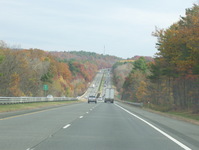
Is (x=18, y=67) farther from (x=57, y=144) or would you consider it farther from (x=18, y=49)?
(x=57, y=144)

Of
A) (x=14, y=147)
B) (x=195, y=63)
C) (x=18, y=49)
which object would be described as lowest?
(x=14, y=147)

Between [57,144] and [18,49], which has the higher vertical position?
[18,49]

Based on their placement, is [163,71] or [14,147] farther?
[163,71]

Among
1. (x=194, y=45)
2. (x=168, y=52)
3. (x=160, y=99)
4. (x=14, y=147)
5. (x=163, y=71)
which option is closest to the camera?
(x=14, y=147)

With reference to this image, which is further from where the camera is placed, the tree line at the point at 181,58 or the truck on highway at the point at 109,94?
the truck on highway at the point at 109,94

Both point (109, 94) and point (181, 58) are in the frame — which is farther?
point (109, 94)

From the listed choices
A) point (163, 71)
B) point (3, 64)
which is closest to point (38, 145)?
point (163, 71)

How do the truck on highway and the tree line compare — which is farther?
the truck on highway

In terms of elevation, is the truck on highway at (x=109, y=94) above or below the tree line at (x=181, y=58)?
below

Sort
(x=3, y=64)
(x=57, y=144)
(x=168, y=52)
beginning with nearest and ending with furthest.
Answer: (x=57, y=144) → (x=168, y=52) → (x=3, y=64)

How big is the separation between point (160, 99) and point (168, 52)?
151ft

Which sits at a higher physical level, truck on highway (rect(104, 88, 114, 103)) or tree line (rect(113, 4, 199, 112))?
tree line (rect(113, 4, 199, 112))

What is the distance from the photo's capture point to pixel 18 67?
274 feet

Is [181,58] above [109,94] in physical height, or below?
above
